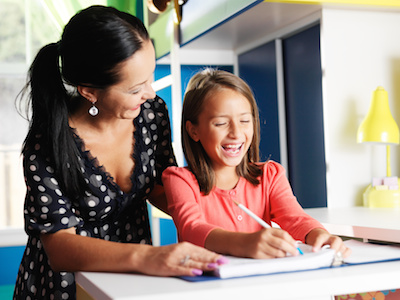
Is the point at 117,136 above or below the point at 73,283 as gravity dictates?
above

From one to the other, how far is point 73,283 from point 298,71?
181 cm

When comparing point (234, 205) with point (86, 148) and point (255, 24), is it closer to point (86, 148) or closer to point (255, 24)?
point (86, 148)

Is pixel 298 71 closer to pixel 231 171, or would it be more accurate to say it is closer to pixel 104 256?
pixel 231 171

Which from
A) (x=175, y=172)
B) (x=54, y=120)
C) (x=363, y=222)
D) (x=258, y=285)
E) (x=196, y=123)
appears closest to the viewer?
(x=258, y=285)

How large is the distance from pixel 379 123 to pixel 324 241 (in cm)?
132

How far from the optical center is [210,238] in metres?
1.11

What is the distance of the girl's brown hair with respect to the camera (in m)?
1.37

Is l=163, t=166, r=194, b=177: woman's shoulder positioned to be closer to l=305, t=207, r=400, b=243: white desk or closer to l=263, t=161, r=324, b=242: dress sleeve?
l=263, t=161, r=324, b=242: dress sleeve

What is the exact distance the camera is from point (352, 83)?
8.02ft

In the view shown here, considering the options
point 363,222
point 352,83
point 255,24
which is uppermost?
point 255,24

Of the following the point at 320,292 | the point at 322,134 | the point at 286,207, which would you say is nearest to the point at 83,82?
the point at 286,207

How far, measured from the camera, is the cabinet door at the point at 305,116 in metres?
2.59

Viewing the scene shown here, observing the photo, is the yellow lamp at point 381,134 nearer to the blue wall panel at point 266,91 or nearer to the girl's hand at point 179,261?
the blue wall panel at point 266,91

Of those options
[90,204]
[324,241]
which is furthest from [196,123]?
[324,241]
